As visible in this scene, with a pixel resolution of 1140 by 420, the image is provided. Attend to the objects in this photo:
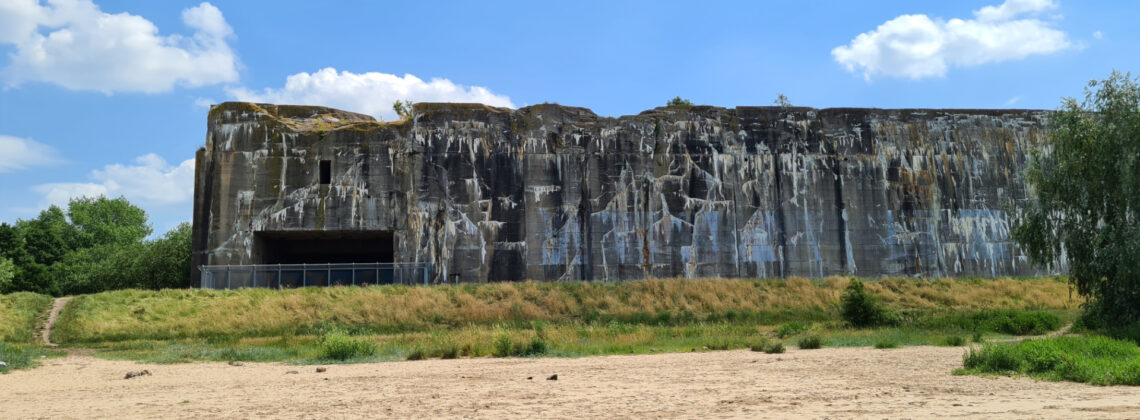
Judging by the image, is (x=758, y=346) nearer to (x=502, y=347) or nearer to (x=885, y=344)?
(x=885, y=344)

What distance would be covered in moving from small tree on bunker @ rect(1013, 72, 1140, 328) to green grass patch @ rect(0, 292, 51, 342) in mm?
32917

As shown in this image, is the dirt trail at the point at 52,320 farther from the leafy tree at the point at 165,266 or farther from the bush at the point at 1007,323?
the bush at the point at 1007,323

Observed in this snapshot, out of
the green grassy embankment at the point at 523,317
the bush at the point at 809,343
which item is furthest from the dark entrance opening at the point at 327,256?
the bush at the point at 809,343

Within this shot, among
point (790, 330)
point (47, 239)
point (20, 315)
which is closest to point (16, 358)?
point (20, 315)

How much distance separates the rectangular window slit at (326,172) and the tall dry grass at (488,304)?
23.4 ft

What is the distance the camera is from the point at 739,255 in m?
40.3

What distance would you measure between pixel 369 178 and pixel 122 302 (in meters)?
12.1

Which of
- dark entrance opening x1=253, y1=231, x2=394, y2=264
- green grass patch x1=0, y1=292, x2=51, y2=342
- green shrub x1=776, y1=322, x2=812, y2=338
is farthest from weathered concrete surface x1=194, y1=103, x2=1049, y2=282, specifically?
green shrub x1=776, y1=322, x2=812, y2=338

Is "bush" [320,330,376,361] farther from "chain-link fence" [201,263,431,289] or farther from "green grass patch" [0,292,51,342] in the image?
"chain-link fence" [201,263,431,289]

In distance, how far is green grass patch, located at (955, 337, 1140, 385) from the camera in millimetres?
11031

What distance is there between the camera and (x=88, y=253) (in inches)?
2285

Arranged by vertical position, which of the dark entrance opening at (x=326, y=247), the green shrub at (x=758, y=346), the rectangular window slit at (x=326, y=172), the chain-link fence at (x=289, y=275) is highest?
the rectangular window slit at (x=326, y=172)

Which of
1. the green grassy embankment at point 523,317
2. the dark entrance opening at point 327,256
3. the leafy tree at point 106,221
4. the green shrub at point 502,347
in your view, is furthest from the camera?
the leafy tree at point 106,221

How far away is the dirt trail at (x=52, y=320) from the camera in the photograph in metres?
27.9
